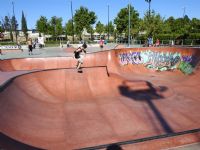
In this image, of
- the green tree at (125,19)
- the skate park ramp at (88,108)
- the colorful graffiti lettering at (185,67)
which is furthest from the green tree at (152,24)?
the skate park ramp at (88,108)

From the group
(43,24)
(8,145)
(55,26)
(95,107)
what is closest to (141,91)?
(95,107)

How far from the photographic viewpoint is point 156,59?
63.4 ft

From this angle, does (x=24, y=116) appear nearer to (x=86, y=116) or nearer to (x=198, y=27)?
(x=86, y=116)

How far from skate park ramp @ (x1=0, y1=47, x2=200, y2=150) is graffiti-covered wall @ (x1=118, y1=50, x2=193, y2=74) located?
198cm

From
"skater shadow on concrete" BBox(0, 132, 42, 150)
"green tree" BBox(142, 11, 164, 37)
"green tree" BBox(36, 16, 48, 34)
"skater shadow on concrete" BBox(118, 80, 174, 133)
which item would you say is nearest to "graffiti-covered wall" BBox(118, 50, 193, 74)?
"skater shadow on concrete" BBox(118, 80, 174, 133)

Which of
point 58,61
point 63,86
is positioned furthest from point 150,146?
point 58,61

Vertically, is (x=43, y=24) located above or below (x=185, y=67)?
above

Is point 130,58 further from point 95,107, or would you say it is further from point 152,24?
point 152,24

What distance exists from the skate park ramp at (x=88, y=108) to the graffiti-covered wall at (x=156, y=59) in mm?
1981

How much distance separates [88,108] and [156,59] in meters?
11.6

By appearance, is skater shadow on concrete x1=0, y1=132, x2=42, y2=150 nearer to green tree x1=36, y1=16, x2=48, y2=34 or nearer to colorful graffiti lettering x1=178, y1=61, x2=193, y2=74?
colorful graffiti lettering x1=178, y1=61, x2=193, y2=74

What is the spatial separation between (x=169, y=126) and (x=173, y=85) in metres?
6.44

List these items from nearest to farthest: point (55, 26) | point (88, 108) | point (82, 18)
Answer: point (88, 108) < point (82, 18) < point (55, 26)

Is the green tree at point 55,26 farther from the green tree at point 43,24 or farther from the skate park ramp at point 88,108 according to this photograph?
the skate park ramp at point 88,108
